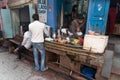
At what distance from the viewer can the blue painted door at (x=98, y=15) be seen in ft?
13.5

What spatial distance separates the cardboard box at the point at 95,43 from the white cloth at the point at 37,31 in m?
1.60

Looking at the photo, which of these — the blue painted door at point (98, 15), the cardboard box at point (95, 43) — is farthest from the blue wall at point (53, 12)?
the cardboard box at point (95, 43)

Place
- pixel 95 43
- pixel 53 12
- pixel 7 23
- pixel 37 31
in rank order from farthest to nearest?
1. pixel 7 23
2. pixel 53 12
3. pixel 37 31
4. pixel 95 43

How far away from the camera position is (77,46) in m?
3.93

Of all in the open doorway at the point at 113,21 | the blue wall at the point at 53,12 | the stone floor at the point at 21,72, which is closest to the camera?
the stone floor at the point at 21,72

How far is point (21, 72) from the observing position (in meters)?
4.86

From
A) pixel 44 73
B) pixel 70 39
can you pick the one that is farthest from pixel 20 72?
pixel 70 39

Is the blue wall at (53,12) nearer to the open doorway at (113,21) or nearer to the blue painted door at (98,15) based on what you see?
the blue painted door at (98,15)

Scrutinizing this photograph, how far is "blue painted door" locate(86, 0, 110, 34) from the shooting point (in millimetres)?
4129

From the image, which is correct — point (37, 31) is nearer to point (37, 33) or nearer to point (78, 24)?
point (37, 33)

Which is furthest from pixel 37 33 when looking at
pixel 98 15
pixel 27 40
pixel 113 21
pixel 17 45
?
pixel 113 21

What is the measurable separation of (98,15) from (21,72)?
3438mm

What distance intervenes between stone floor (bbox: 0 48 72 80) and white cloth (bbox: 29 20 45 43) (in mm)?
1215

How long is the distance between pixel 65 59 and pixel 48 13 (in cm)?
213
